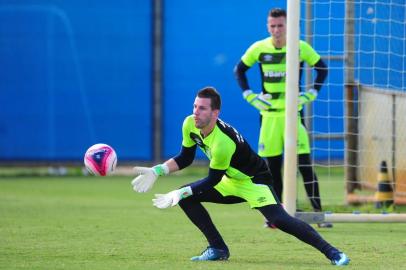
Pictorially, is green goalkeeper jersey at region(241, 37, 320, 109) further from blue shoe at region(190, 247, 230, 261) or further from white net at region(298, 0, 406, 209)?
blue shoe at region(190, 247, 230, 261)

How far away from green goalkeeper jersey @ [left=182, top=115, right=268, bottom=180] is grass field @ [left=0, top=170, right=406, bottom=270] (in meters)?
0.73

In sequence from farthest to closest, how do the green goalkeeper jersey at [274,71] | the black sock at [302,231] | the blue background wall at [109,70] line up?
the blue background wall at [109,70], the green goalkeeper jersey at [274,71], the black sock at [302,231]

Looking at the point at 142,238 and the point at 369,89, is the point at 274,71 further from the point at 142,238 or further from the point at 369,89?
the point at 142,238

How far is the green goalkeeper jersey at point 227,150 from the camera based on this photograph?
8.52m

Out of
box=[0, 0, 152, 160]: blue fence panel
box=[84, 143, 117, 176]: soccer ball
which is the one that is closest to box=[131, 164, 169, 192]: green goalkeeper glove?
box=[84, 143, 117, 176]: soccer ball

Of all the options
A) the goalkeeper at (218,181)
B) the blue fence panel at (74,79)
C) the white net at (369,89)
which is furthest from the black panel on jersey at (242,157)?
the blue fence panel at (74,79)

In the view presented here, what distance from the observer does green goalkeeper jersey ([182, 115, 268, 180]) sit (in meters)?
8.52

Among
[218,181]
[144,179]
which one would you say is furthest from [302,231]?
[144,179]

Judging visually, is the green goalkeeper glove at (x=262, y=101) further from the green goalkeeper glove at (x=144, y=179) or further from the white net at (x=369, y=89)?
the green goalkeeper glove at (x=144, y=179)

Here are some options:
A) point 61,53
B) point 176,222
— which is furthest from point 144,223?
point 61,53

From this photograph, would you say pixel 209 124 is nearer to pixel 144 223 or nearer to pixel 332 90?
pixel 144 223

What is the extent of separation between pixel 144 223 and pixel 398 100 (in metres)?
3.60

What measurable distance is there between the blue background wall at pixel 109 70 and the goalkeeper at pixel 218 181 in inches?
375

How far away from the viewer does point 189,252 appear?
9203mm
